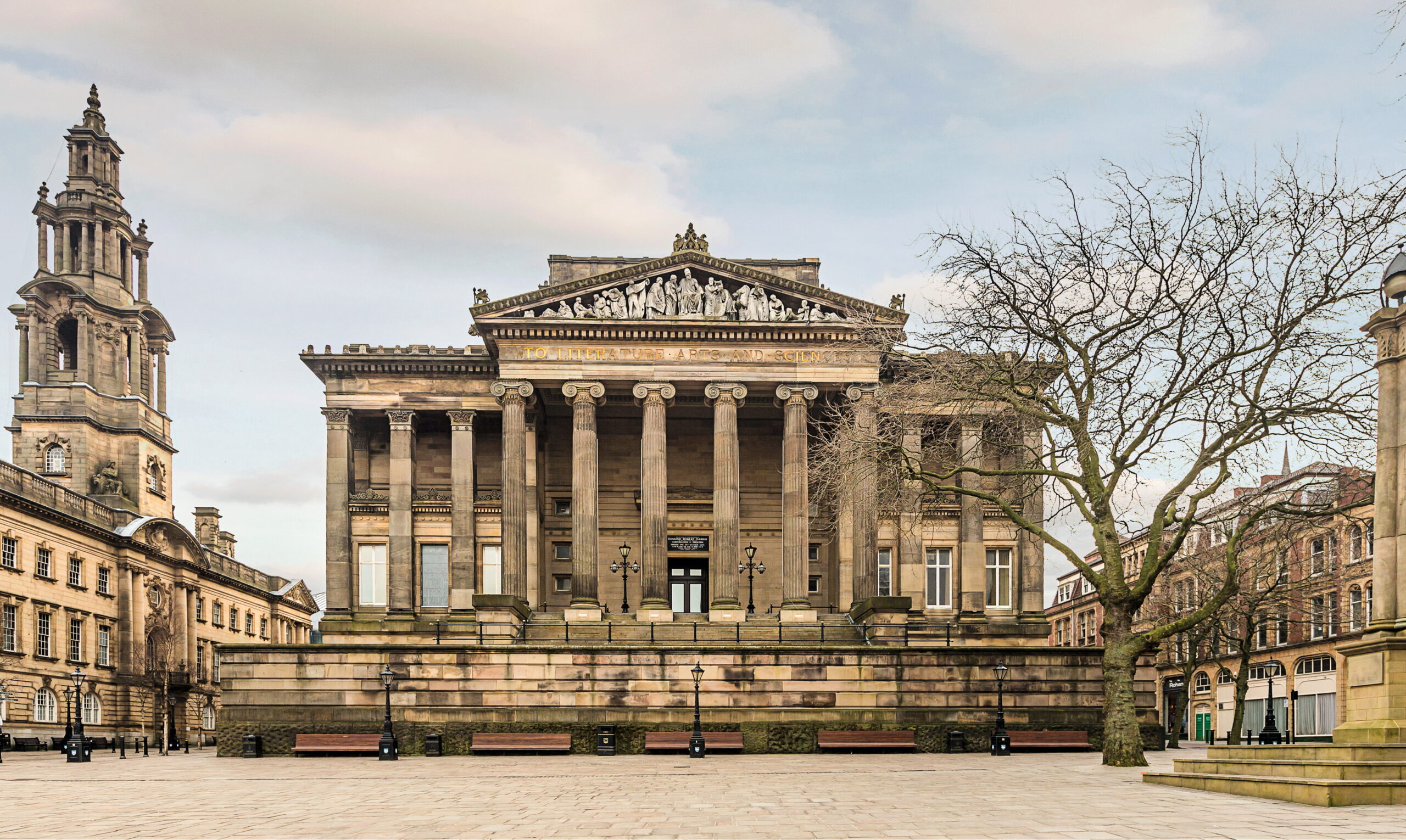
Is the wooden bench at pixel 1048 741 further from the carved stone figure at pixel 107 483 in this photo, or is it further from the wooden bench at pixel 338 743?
the carved stone figure at pixel 107 483

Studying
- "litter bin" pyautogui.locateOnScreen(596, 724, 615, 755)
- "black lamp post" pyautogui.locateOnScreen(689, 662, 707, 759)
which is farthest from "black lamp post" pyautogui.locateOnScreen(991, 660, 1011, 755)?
"litter bin" pyautogui.locateOnScreen(596, 724, 615, 755)

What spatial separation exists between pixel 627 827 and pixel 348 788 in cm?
1014

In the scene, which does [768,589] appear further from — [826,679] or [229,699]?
[229,699]

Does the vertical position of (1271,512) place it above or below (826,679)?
above

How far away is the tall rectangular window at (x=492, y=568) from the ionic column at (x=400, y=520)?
10.7ft

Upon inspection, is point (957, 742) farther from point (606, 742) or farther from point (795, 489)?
point (795, 489)

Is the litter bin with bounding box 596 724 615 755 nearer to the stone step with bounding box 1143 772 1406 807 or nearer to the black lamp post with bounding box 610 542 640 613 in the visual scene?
the black lamp post with bounding box 610 542 640 613

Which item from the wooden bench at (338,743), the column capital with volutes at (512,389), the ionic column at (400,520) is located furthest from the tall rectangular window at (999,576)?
the wooden bench at (338,743)

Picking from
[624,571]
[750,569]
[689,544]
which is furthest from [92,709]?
[750,569]

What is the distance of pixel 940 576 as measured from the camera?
55.9m

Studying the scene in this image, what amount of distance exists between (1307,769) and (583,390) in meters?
34.9

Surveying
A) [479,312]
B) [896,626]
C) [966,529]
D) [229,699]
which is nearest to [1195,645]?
[966,529]

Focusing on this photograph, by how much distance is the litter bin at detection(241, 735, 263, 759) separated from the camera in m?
38.1

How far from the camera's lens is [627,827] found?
55.7 ft
